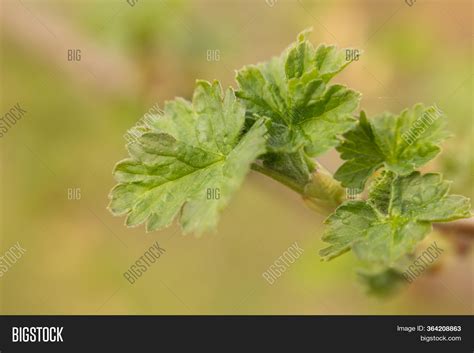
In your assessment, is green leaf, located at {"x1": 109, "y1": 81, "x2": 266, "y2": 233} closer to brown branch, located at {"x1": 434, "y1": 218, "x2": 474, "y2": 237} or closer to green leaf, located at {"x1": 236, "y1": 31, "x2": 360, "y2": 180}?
green leaf, located at {"x1": 236, "y1": 31, "x2": 360, "y2": 180}

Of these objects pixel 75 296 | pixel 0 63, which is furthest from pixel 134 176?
pixel 0 63

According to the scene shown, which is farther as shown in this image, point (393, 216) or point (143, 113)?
point (143, 113)

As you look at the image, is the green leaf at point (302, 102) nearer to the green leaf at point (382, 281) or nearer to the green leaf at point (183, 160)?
the green leaf at point (183, 160)

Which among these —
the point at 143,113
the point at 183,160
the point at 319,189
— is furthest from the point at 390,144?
the point at 143,113

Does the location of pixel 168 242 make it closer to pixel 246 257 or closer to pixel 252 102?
pixel 246 257

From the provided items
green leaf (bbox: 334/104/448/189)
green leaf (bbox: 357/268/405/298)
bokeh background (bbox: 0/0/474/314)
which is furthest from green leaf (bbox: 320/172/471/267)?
bokeh background (bbox: 0/0/474/314)

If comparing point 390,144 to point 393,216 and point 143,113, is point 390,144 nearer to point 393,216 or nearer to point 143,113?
point 393,216
